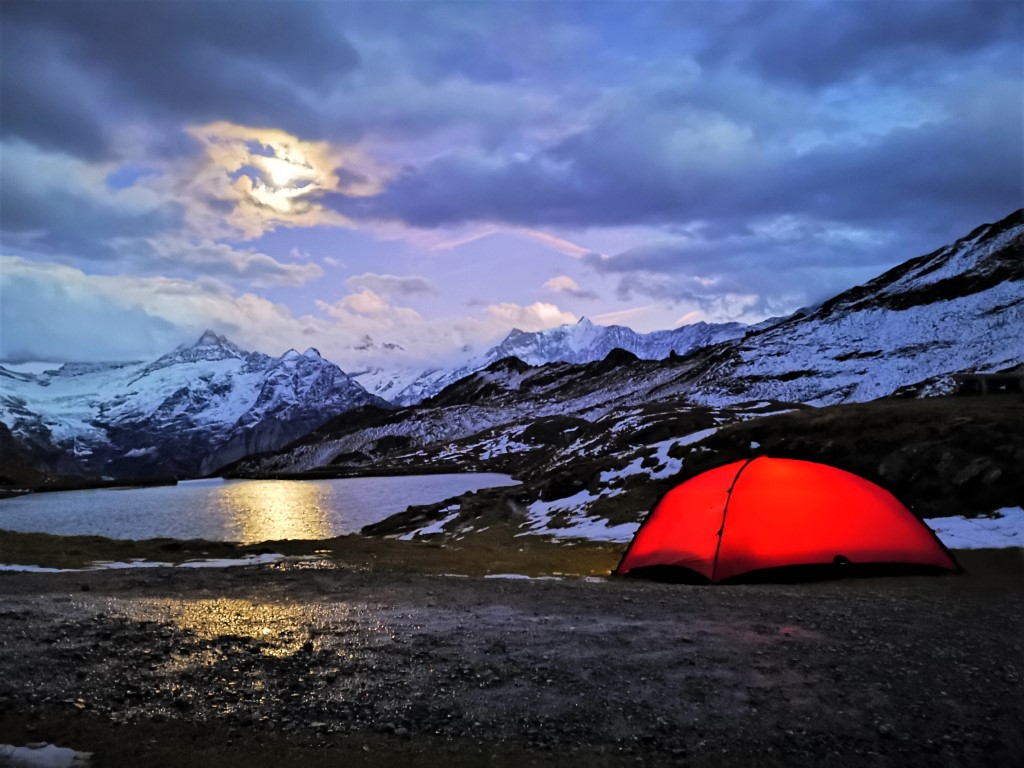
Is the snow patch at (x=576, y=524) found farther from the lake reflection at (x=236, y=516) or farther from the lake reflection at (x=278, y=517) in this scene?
the lake reflection at (x=278, y=517)

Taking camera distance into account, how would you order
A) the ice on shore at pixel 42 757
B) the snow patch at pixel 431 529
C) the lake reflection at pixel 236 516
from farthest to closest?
1. the lake reflection at pixel 236 516
2. the snow patch at pixel 431 529
3. the ice on shore at pixel 42 757

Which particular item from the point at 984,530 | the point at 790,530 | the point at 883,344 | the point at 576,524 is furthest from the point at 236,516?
the point at 883,344

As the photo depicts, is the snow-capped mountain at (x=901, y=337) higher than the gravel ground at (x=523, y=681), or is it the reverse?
the snow-capped mountain at (x=901, y=337)

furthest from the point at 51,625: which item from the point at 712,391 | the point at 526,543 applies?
the point at 712,391

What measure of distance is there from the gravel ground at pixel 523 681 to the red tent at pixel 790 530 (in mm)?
3142

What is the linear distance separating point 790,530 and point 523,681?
11130 mm

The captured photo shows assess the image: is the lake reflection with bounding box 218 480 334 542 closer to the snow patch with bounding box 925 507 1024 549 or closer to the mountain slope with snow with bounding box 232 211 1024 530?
the mountain slope with snow with bounding box 232 211 1024 530

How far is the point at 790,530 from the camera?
57.0 feet

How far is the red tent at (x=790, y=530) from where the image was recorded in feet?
55.8

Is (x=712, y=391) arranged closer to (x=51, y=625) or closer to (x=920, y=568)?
(x=920, y=568)

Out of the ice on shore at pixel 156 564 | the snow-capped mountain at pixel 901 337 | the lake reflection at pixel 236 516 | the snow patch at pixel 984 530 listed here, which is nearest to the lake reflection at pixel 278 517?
the lake reflection at pixel 236 516

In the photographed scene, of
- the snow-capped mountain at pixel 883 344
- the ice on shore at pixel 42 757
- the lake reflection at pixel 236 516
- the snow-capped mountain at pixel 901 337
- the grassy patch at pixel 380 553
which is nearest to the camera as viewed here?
the ice on shore at pixel 42 757

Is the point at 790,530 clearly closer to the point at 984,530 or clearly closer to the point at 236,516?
the point at 984,530

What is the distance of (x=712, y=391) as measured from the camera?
126625 millimetres
